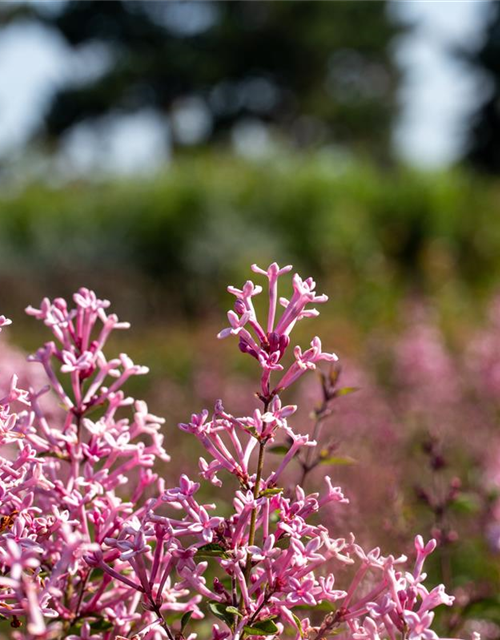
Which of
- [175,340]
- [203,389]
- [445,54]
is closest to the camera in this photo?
[203,389]

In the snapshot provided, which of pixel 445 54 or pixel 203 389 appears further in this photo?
pixel 445 54

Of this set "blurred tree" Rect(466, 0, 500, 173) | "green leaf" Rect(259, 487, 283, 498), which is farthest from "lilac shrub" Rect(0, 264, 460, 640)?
"blurred tree" Rect(466, 0, 500, 173)

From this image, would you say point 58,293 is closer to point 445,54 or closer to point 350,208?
point 350,208

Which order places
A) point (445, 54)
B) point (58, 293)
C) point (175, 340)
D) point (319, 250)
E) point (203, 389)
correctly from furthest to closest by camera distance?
point (445, 54)
point (319, 250)
point (58, 293)
point (175, 340)
point (203, 389)

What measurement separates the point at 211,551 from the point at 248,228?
16.2 meters

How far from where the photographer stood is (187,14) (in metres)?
36.8

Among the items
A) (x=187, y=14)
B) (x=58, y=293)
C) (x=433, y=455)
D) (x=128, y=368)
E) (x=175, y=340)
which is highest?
(x=187, y=14)

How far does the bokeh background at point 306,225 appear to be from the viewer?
3.62 meters

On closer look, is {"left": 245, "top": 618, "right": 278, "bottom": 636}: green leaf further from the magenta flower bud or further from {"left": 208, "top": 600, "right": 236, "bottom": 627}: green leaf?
the magenta flower bud

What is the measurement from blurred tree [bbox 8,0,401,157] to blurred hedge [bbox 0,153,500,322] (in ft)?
51.9

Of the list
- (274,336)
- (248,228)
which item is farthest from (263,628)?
(248,228)

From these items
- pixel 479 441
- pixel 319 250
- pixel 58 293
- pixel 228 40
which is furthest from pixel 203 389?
pixel 228 40

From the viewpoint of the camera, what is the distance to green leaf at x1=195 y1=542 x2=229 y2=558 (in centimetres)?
123

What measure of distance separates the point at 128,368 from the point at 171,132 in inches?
1443
